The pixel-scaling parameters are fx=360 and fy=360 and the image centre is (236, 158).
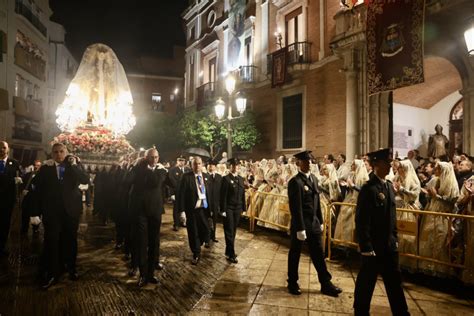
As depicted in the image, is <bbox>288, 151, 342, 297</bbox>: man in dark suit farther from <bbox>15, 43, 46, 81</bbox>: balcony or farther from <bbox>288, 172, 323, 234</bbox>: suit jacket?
<bbox>15, 43, 46, 81</bbox>: balcony

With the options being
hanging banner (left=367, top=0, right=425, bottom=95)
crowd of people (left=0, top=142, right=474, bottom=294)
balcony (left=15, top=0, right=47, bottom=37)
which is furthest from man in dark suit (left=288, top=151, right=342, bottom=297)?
balcony (left=15, top=0, right=47, bottom=37)

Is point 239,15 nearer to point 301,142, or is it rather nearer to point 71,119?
point 301,142

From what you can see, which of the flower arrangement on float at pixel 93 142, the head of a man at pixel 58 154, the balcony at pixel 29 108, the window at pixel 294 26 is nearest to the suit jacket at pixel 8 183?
the head of a man at pixel 58 154

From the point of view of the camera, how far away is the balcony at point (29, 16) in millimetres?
29578

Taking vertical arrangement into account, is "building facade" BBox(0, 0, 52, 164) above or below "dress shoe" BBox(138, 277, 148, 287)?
above

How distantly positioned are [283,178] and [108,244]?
4.97 metres

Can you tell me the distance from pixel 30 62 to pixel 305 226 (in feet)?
110

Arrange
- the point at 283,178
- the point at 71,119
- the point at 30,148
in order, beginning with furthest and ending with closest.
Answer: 1. the point at 30,148
2. the point at 71,119
3. the point at 283,178

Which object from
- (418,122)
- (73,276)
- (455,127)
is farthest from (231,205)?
(455,127)

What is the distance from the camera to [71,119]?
37.6ft

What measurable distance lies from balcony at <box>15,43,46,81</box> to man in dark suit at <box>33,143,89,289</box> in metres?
28.4

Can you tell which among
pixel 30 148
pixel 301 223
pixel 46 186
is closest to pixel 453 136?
pixel 301 223

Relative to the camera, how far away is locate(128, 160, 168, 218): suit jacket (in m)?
5.85

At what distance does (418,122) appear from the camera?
1670cm
